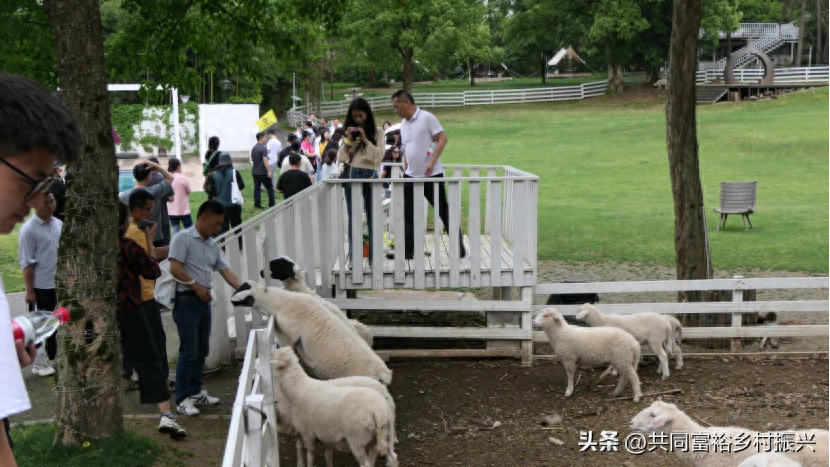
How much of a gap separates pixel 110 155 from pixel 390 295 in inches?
258

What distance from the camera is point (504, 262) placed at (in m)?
9.85

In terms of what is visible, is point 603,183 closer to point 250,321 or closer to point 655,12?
point 250,321

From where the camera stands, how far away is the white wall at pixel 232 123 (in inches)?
1309

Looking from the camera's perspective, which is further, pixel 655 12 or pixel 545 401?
pixel 655 12

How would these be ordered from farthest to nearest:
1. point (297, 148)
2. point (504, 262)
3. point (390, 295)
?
point (297, 148), point (390, 295), point (504, 262)

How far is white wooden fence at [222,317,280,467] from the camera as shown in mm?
3624

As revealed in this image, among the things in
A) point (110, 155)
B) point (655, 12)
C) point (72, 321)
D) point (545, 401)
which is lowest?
point (545, 401)

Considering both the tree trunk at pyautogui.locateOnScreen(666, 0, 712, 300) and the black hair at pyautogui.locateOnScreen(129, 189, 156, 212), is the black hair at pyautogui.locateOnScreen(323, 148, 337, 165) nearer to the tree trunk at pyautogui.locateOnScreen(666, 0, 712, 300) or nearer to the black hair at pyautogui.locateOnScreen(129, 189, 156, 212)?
the tree trunk at pyautogui.locateOnScreen(666, 0, 712, 300)

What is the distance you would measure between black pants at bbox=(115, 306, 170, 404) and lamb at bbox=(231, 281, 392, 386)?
0.80m

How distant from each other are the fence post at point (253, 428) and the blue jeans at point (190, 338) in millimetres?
3058

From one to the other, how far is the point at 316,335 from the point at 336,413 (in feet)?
4.36

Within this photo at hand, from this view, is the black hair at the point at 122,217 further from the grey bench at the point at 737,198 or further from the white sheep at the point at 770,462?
the grey bench at the point at 737,198

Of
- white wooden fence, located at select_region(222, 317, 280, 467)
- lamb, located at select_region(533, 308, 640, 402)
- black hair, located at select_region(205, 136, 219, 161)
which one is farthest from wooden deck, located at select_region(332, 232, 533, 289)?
black hair, located at select_region(205, 136, 219, 161)

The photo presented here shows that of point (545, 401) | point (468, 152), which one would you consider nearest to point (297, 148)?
point (545, 401)
